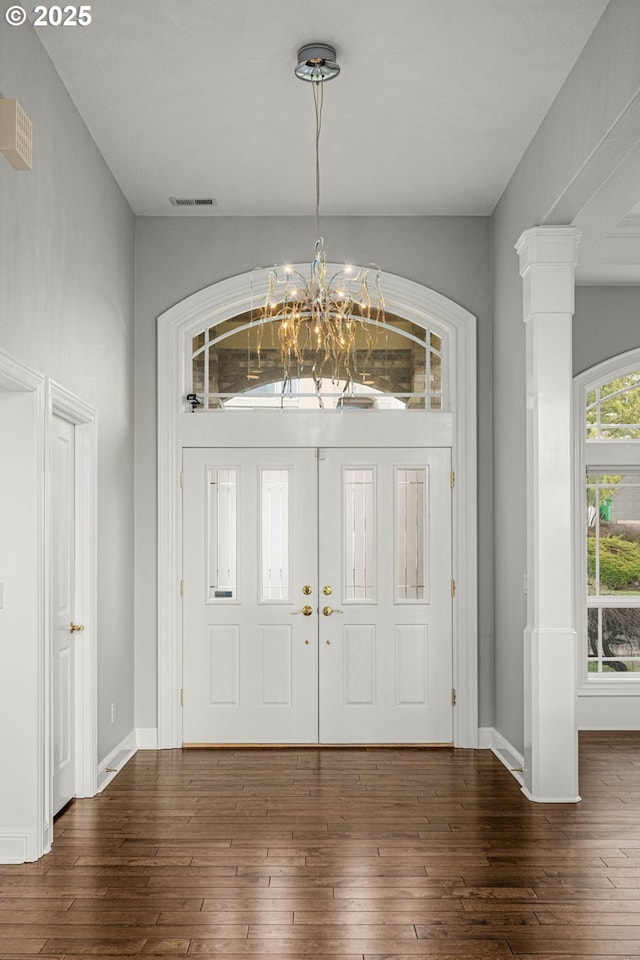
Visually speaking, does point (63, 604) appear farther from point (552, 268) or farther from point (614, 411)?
point (614, 411)

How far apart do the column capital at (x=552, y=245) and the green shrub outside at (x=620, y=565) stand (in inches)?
105

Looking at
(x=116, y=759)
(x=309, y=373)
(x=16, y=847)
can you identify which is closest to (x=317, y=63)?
(x=309, y=373)

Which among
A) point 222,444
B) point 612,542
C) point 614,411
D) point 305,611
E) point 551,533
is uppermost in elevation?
point 614,411

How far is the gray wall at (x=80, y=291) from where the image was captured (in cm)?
387

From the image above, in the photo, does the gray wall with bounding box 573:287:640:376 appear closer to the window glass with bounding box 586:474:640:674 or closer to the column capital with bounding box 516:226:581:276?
the window glass with bounding box 586:474:640:674

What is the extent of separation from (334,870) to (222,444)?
10.6 ft

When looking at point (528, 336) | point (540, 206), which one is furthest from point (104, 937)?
point (540, 206)

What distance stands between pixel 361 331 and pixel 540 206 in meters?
1.83

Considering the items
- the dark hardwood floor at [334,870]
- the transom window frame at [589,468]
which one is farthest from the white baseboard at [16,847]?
the transom window frame at [589,468]

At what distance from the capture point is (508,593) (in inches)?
233

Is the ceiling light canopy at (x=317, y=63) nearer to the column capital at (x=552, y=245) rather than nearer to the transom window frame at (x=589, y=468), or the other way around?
the column capital at (x=552, y=245)

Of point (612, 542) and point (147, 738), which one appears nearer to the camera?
point (147, 738)

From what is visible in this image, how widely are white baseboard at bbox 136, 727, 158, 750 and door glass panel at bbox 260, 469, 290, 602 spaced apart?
117 centimetres

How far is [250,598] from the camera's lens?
6418 mm
